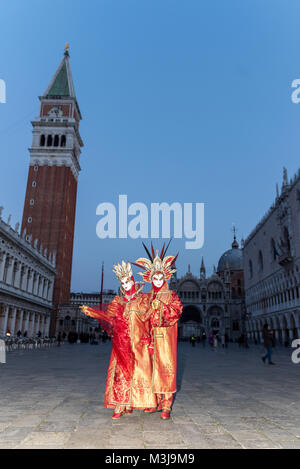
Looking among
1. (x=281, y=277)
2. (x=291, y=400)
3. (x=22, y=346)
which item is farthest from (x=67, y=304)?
(x=291, y=400)

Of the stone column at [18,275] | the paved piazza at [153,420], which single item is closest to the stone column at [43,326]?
the stone column at [18,275]

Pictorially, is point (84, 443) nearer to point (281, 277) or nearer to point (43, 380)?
point (43, 380)

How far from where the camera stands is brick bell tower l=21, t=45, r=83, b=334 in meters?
57.5

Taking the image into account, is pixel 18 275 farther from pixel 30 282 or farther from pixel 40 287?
pixel 40 287

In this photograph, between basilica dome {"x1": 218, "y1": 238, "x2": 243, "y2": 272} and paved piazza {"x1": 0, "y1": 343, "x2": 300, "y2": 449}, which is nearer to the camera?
paved piazza {"x1": 0, "y1": 343, "x2": 300, "y2": 449}

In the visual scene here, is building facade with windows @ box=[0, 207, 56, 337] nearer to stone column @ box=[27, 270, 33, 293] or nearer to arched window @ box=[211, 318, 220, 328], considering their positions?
stone column @ box=[27, 270, 33, 293]

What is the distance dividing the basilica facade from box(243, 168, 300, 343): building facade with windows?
1366 centimetres

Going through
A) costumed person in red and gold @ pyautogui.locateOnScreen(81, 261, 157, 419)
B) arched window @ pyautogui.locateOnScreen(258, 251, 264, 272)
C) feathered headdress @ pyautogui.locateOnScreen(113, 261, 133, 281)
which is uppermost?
arched window @ pyautogui.locateOnScreen(258, 251, 264, 272)

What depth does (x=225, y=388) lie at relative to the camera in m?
7.93

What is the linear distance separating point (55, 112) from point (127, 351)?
226ft

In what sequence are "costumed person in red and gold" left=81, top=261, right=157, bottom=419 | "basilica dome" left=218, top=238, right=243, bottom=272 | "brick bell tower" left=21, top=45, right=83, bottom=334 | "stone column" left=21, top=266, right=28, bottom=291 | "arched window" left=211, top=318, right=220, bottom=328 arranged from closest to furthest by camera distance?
1. "costumed person in red and gold" left=81, top=261, right=157, bottom=419
2. "stone column" left=21, top=266, right=28, bottom=291
3. "brick bell tower" left=21, top=45, right=83, bottom=334
4. "arched window" left=211, top=318, right=220, bottom=328
5. "basilica dome" left=218, top=238, right=243, bottom=272

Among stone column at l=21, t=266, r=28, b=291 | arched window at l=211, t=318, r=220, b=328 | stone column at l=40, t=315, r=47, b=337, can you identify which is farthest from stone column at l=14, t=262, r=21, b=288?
arched window at l=211, t=318, r=220, b=328

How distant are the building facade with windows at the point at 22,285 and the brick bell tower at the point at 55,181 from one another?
24.1ft
